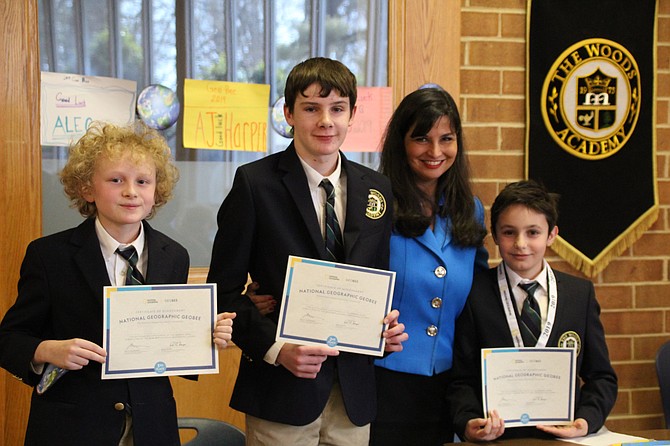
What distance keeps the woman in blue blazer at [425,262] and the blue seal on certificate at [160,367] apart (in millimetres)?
755

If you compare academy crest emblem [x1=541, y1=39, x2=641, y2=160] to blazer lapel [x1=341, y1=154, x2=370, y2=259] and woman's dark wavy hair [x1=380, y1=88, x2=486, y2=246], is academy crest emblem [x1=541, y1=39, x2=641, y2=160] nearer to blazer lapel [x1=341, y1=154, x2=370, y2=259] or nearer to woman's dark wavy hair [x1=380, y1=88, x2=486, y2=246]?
woman's dark wavy hair [x1=380, y1=88, x2=486, y2=246]

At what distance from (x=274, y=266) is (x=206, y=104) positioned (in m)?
1.32

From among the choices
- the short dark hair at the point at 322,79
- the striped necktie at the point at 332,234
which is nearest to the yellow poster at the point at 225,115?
the short dark hair at the point at 322,79

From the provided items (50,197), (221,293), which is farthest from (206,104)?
(221,293)

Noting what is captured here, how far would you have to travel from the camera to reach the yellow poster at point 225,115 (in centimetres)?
329

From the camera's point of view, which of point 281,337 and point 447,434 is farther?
point 447,434

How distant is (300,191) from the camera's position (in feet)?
7.27

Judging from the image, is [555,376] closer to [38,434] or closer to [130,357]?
[130,357]

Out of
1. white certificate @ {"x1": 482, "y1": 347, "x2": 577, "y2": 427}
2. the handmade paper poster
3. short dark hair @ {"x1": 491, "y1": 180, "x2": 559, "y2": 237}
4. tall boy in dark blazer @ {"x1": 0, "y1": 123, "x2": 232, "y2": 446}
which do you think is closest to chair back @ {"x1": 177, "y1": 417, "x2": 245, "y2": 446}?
tall boy in dark blazer @ {"x1": 0, "y1": 123, "x2": 232, "y2": 446}

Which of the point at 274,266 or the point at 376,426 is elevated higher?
the point at 274,266

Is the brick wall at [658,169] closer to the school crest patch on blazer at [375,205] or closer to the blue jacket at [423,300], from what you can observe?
the blue jacket at [423,300]

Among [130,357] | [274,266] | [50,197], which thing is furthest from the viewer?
[50,197]

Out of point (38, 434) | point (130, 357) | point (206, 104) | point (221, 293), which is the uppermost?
point (206, 104)

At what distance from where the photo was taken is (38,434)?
2023 mm
